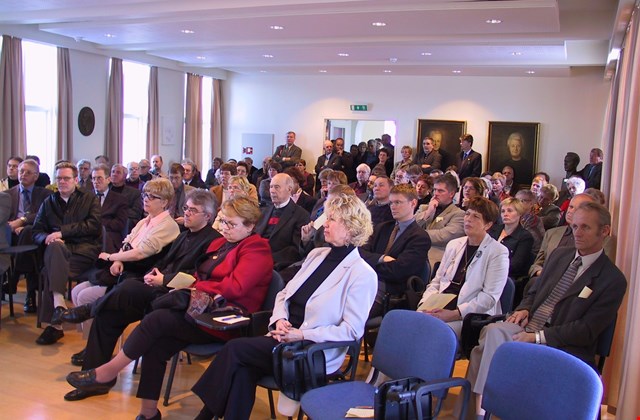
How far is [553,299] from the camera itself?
349 cm

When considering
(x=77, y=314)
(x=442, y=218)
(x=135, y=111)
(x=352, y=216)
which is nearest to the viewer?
(x=352, y=216)

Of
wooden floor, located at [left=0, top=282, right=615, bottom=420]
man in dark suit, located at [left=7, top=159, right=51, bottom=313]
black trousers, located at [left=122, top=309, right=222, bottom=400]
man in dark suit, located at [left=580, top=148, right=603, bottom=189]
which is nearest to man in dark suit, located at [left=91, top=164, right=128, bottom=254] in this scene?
man in dark suit, located at [left=7, top=159, right=51, bottom=313]

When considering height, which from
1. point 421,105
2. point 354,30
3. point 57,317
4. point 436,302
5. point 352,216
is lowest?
point 57,317

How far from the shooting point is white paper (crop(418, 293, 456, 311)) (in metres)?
3.76

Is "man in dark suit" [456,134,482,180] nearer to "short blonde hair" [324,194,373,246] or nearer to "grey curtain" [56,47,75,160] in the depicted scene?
"grey curtain" [56,47,75,160]

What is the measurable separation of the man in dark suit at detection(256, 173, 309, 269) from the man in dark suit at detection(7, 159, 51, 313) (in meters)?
2.15

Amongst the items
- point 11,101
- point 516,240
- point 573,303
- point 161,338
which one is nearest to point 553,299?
point 573,303

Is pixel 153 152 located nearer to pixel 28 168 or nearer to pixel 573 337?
pixel 28 168

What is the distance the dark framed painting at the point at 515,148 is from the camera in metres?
13.1

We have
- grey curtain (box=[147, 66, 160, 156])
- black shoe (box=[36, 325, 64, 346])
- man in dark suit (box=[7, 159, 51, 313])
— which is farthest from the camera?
grey curtain (box=[147, 66, 160, 156])

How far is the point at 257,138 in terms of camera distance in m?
15.7

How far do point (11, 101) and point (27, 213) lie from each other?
4977 mm

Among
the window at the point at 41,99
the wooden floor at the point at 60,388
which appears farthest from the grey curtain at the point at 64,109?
the wooden floor at the point at 60,388

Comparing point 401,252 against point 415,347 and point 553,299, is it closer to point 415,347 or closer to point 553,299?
point 553,299
